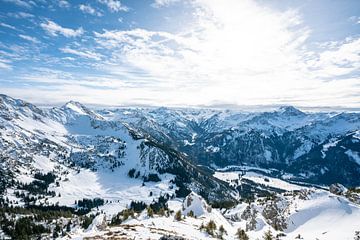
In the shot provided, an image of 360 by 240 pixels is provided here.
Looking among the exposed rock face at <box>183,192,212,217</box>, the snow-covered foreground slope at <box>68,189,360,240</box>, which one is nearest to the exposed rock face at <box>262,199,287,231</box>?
the snow-covered foreground slope at <box>68,189,360,240</box>

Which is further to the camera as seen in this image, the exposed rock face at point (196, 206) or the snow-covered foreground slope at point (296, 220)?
the exposed rock face at point (196, 206)

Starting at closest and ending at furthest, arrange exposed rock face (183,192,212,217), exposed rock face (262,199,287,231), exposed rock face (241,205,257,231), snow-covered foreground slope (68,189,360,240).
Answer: snow-covered foreground slope (68,189,360,240) < exposed rock face (241,205,257,231) < exposed rock face (262,199,287,231) < exposed rock face (183,192,212,217)

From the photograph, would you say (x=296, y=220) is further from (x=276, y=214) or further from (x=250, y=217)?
(x=250, y=217)

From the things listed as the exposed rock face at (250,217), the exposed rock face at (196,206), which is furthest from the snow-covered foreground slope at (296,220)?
the exposed rock face at (196,206)

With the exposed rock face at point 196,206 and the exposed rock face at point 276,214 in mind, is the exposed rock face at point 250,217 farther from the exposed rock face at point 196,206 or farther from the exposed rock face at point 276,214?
the exposed rock face at point 196,206

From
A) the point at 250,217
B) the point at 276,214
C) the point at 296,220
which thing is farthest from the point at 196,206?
the point at 296,220

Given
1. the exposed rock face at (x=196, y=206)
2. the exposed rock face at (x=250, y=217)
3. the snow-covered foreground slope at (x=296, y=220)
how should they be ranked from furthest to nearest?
the exposed rock face at (x=196, y=206), the exposed rock face at (x=250, y=217), the snow-covered foreground slope at (x=296, y=220)

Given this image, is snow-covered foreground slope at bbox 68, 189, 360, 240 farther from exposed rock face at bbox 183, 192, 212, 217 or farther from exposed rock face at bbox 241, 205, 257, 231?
exposed rock face at bbox 183, 192, 212, 217

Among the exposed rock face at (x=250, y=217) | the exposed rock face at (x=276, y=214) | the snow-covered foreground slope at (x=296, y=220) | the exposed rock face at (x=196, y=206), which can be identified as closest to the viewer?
the snow-covered foreground slope at (x=296, y=220)

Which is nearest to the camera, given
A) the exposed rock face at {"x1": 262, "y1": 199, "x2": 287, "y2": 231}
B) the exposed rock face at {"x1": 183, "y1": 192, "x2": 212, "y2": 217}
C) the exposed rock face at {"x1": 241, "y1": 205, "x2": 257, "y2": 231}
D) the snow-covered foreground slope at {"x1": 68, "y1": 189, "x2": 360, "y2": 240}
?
the snow-covered foreground slope at {"x1": 68, "y1": 189, "x2": 360, "y2": 240}

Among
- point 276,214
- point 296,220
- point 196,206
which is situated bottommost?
point 276,214

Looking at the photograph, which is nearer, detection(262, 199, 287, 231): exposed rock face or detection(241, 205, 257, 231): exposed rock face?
detection(241, 205, 257, 231): exposed rock face

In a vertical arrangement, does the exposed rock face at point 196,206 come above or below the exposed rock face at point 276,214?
above

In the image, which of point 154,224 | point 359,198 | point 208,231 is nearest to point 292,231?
point 359,198
